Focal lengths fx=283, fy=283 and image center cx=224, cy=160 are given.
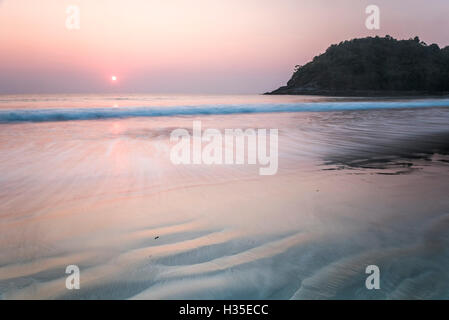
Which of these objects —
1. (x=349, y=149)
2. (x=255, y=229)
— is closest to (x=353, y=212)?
(x=255, y=229)

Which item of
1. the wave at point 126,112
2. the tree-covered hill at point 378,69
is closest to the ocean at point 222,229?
the wave at point 126,112

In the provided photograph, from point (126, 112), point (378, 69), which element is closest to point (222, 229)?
point (126, 112)

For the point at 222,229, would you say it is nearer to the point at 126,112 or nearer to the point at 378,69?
the point at 126,112

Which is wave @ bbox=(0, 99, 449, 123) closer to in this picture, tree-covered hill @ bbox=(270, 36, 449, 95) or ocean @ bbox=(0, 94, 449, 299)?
ocean @ bbox=(0, 94, 449, 299)

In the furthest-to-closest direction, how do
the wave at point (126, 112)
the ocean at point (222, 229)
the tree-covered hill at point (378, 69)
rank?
1. the tree-covered hill at point (378, 69)
2. the wave at point (126, 112)
3. the ocean at point (222, 229)

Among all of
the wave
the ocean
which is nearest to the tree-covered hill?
the wave

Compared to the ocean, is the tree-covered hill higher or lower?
higher

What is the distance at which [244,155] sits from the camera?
4691 millimetres

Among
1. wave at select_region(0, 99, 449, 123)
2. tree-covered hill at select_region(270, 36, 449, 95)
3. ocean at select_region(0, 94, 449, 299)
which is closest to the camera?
ocean at select_region(0, 94, 449, 299)

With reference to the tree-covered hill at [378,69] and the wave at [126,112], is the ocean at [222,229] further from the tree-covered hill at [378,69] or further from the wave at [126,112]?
the tree-covered hill at [378,69]

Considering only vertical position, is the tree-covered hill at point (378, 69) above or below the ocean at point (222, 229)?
above

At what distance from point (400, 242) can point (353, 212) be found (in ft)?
1.66

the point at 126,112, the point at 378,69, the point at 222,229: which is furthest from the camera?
the point at 378,69
